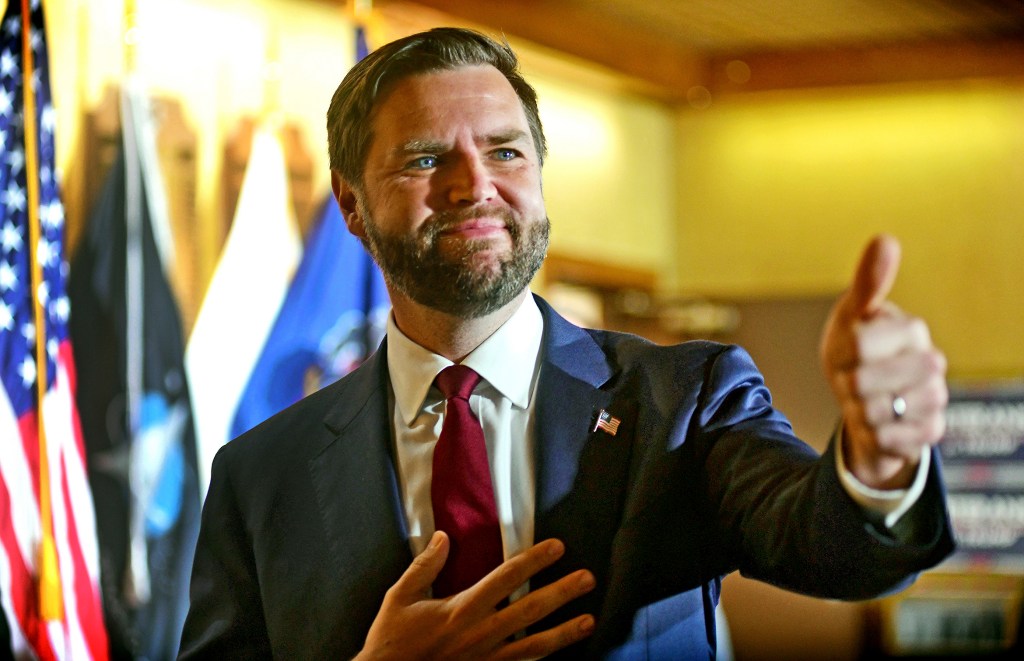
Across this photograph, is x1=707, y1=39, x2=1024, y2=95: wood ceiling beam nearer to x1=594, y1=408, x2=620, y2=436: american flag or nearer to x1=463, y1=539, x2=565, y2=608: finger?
x1=594, y1=408, x2=620, y2=436: american flag

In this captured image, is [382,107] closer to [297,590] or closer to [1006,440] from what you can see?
[297,590]

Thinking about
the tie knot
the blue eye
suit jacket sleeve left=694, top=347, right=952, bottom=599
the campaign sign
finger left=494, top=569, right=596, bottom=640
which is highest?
the blue eye

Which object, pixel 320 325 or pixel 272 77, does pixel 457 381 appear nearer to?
pixel 320 325

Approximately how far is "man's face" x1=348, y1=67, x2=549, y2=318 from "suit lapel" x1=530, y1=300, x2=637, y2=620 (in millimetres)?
117

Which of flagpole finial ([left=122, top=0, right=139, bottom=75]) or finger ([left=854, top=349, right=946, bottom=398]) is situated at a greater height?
flagpole finial ([left=122, top=0, right=139, bottom=75])

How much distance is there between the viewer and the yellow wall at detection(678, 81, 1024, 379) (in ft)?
19.7

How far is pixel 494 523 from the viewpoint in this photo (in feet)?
4.29

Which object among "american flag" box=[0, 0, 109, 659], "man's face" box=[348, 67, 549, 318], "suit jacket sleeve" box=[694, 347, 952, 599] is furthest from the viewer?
"american flag" box=[0, 0, 109, 659]

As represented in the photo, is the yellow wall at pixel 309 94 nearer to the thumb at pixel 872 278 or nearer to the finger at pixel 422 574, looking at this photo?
the finger at pixel 422 574

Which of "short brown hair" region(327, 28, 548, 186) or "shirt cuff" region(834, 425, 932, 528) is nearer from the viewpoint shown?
"shirt cuff" region(834, 425, 932, 528)

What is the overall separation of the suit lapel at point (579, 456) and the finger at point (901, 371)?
0.44 m

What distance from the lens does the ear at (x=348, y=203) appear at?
1471 millimetres

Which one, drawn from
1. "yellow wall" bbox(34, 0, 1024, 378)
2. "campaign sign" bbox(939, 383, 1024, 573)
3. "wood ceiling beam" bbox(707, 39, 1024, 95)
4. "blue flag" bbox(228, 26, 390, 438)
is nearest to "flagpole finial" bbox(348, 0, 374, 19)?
"blue flag" bbox(228, 26, 390, 438)

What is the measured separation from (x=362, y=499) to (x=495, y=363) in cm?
21
